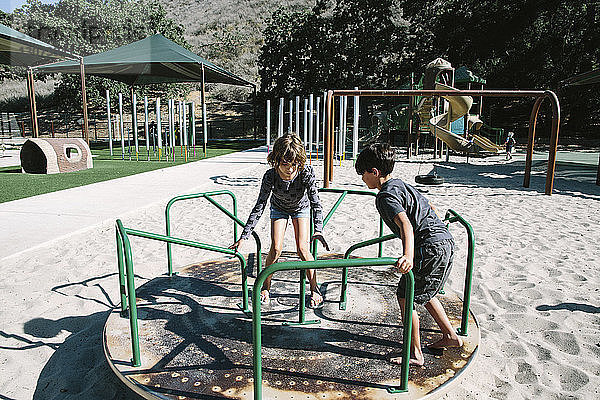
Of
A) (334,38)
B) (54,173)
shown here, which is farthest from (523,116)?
(54,173)

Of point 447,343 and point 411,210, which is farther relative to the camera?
point 447,343

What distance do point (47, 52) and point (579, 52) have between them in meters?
28.6

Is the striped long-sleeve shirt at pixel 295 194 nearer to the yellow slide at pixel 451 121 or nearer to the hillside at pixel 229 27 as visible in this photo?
the yellow slide at pixel 451 121

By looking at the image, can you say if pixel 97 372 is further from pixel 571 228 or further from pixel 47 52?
pixel 47 52

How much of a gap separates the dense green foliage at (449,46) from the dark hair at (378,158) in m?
28.7

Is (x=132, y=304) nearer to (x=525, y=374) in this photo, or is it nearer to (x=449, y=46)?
(x=525, y=374)

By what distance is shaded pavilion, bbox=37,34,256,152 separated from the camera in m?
16.7

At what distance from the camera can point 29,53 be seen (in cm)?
1628

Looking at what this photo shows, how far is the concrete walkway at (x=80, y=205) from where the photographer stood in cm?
536

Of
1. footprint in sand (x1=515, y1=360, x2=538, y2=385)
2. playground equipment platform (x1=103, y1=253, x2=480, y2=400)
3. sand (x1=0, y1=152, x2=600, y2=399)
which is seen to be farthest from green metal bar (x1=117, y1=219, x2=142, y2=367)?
footprint in sand (x1=515, y1=360, x2=538, y2=385)

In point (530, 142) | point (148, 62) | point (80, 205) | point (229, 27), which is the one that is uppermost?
point (229, 27)

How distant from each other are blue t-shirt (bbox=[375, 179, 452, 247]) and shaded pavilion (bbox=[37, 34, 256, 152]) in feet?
45.3

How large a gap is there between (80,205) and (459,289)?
6.12 m

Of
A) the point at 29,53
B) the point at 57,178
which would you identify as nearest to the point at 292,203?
the point at 57,178
